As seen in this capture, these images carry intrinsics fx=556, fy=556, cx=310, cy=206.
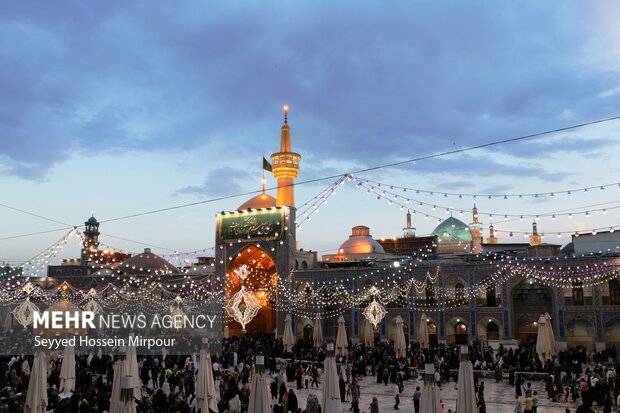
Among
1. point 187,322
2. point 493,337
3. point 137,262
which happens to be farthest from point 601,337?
point 137,262

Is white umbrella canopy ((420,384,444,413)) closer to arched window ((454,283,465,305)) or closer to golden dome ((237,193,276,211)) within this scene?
arched window ((454,283,465,305))

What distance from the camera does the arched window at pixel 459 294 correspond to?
30.9 metres

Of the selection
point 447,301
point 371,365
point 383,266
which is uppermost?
point 383,266

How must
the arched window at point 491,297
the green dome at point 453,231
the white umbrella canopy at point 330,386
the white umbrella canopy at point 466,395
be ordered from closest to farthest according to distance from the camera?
the white umbrella canopy at point 466,395 → the white umbrella canopy at point 330,386 → the arched window at point 491,297 → the green dome at point 453,231

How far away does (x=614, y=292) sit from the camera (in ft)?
89.5

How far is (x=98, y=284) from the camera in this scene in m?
45.7

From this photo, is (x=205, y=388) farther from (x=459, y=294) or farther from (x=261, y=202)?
(x=261, y=202)

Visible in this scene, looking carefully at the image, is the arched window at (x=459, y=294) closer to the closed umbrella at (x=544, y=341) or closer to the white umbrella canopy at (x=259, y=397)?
the closed umbrella at (x=544, y=341)

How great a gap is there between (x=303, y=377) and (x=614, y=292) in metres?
17.1

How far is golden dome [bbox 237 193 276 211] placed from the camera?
4478 centimetres

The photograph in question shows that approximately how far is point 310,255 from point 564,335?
1729 cm

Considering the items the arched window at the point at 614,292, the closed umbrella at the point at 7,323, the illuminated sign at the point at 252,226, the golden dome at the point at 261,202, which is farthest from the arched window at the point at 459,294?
the closed umbrella at the point at 7,323

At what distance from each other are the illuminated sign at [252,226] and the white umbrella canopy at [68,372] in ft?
66.4

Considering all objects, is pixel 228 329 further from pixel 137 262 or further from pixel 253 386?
pixel 253 386
